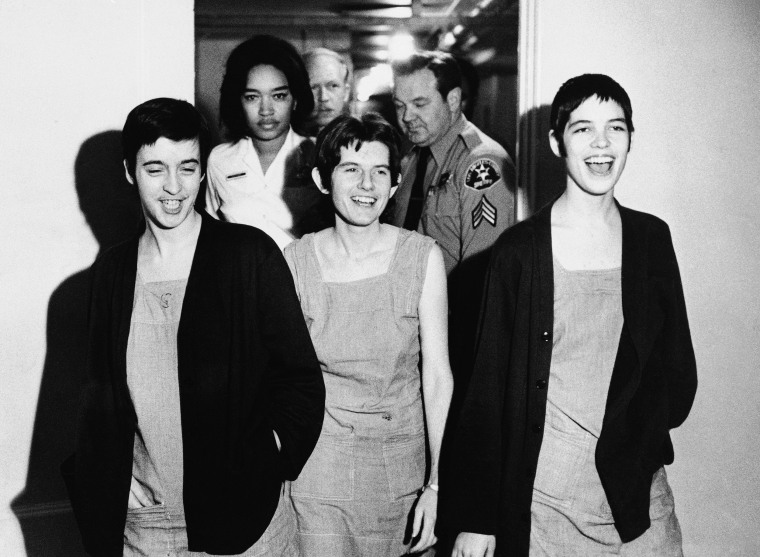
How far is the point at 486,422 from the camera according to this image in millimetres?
1713

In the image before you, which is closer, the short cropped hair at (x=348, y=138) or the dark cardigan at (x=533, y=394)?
the dark cardigan at (x=533, y=394)

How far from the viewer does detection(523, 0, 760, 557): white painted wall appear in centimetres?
269

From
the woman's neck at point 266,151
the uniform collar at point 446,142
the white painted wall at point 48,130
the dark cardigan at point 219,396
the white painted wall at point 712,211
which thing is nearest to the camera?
the dark cardigan at point 219,396

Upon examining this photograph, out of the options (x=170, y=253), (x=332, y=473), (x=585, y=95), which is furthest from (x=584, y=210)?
(x=170, y=253)

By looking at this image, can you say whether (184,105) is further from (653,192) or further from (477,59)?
(477,59)

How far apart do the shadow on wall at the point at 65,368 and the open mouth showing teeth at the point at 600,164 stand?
1696 millimetres

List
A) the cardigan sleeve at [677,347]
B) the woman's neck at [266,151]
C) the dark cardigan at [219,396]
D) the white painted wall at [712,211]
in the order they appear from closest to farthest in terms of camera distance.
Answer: the dark cardigan at [219,396] → the cardigan sleeve at [677,347] → the white painted wall at [712,211] → the woman's neck at [266,151]

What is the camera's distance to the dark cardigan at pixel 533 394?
1.67 m

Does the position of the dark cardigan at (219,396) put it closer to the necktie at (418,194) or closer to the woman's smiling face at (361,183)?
the woman's smiling face at (361,183)

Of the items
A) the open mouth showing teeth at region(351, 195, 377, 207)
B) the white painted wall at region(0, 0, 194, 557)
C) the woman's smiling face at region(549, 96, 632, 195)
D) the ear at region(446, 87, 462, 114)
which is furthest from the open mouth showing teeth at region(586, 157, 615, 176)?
the white painted wall at region(0, 0, 194, 557)

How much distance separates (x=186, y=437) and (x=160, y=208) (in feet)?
1.76

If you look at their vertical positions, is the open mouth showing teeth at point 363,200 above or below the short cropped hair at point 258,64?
below

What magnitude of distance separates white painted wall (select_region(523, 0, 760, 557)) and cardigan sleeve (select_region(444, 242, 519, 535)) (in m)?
1.18

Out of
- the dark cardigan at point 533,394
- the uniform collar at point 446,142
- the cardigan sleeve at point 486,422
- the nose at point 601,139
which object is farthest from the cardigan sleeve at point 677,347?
the uniform collar at point 446,142
